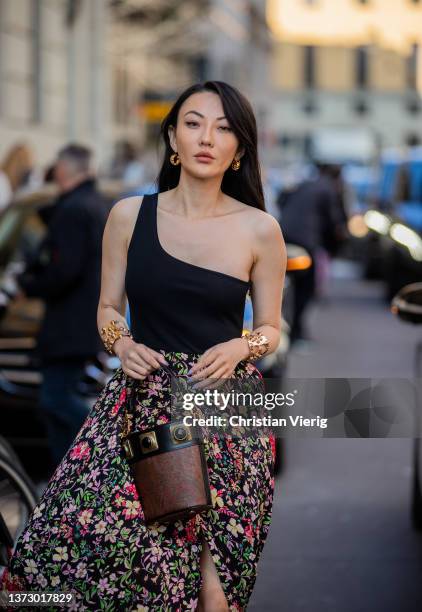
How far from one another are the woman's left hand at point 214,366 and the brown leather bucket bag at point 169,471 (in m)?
0.12

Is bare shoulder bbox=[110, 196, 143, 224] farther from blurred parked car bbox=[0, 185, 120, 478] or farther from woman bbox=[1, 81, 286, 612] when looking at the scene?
blurred parked car bbox=[0, 185, 120, 478]

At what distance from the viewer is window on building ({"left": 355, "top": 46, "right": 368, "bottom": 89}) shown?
87250 mm

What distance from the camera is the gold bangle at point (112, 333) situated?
351cm

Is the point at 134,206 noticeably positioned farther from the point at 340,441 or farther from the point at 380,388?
the point at 340,441

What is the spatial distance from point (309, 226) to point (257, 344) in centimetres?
1018

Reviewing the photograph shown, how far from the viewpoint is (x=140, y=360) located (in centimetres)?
336

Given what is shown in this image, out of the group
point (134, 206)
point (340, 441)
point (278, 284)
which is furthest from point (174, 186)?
point (340, 441)

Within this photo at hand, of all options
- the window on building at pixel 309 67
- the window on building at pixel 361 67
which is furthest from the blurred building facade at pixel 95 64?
the window on building at pixel 361 67

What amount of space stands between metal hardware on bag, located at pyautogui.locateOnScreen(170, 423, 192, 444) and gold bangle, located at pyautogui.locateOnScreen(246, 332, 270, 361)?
298mm

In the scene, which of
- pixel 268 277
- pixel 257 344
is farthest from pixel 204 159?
pixel 257 344

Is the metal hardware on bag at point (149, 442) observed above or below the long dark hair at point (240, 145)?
below

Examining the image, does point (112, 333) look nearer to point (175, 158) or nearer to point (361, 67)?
point (175, 158)

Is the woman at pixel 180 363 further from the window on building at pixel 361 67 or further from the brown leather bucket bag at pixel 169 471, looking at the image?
the window on building at pixel 361 67

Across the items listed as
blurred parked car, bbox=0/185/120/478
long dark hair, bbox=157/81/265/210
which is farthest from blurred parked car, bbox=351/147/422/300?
long dark hair, bbox=157/81/265/210
